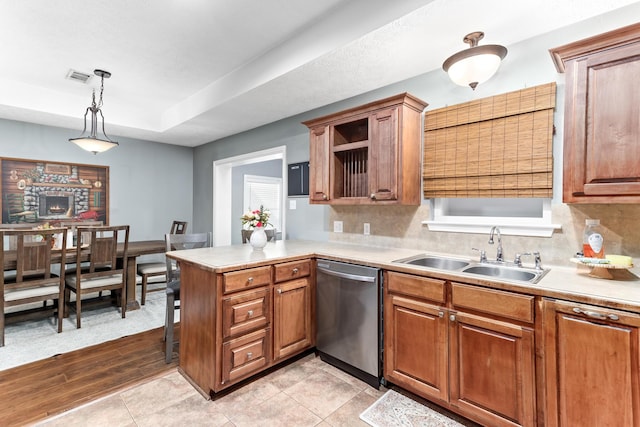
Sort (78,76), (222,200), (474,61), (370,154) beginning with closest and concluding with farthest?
(474,61)
(370,154)
(78,76)
(222,200)

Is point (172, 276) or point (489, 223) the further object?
point (172, 276)

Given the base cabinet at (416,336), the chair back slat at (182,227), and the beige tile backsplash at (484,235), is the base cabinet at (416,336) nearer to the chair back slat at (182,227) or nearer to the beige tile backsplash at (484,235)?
the beige tile backsplash at (484,235)

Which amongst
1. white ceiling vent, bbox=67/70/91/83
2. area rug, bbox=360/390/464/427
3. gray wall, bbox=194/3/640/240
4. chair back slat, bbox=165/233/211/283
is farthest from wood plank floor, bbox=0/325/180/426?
white ceiling vent, bbox=67/70/91/83

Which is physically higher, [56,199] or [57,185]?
[57,185]

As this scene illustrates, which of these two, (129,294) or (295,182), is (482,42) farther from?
(129,294)

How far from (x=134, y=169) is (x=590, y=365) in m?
5.73

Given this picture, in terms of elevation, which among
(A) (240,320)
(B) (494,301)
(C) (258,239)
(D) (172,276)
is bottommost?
(A) (240,320)

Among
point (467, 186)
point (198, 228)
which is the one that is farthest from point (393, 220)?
point (198, 228)

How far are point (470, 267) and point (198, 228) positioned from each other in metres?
4.73

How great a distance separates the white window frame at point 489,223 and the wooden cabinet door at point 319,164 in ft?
3.16

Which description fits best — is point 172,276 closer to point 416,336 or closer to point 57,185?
point 416,336

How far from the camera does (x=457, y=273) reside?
1.84 meters

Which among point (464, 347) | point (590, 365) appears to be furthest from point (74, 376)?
point (590, 365)

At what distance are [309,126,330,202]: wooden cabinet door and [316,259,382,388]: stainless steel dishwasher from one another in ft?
2.42
